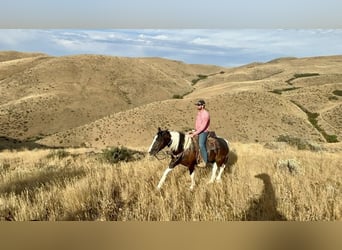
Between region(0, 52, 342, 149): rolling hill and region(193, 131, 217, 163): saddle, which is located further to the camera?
region(0, 52, 342, 149): rolling hill

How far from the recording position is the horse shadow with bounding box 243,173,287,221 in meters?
3.51

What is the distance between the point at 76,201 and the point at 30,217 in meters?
0.65

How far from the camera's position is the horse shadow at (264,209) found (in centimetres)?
351

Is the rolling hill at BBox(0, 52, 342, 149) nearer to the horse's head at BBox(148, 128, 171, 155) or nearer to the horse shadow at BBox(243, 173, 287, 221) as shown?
the horse's head at BBox(148, 128, 171, 155)

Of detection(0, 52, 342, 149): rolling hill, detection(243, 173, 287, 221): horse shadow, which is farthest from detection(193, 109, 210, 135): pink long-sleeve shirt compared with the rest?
detection(0, 52, 342, 149): rolling hill

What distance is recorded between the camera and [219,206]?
12.0 feet

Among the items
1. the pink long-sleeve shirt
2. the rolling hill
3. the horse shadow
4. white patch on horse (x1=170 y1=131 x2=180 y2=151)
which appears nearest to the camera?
the horse shadow

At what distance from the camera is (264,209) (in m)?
3.82

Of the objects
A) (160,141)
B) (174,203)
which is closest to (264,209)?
(174,203)

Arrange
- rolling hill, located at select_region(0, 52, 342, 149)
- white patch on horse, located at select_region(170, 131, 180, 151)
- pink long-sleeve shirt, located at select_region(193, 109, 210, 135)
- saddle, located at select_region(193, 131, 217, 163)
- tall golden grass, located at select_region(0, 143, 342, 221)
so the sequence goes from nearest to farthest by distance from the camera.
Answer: tall golden grass, located at select_region(0, 143, 342, 221)
pink long-sleeve shirt, located at select_region(193, 109, 210, 135)
white patch on horse, located at select_region(170, 131, 180, 151)
saddle, located at select_region(193, 131, 217, 163)
rolling hill, located at select_region(0, 52, 342, 149)

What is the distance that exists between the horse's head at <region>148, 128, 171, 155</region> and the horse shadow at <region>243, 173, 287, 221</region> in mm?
1595

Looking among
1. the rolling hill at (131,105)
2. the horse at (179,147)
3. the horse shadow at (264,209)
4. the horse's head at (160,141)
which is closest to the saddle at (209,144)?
the horse at (179,147)

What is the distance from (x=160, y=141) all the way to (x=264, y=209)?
211cm

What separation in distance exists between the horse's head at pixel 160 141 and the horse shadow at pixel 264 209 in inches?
62.8
